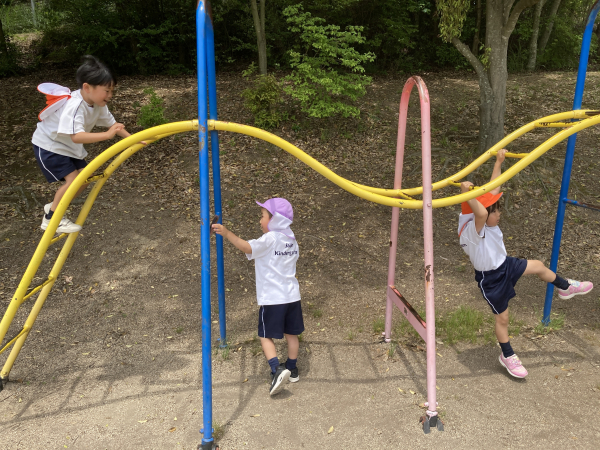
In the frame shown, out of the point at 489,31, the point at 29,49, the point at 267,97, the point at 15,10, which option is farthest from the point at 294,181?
the point at 15,10

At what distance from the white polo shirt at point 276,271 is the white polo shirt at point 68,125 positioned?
1.31 metres

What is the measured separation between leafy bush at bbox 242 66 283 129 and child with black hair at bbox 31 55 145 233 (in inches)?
195

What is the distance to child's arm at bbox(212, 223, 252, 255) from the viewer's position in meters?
2.70

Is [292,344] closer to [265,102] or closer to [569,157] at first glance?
[569,157]

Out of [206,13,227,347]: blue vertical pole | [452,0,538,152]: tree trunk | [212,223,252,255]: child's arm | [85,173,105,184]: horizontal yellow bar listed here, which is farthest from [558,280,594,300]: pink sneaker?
[452,0,538,152]: tree trunk

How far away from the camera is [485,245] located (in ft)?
10.5

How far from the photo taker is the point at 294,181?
7.16 metres

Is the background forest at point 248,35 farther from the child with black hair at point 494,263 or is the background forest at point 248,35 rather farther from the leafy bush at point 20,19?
the child with black hair at point 494,263

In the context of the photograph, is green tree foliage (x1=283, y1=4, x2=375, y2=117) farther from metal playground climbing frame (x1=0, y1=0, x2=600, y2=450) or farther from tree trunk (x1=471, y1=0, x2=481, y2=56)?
tree trunk (x1=471, y1=0, x2=481, y2=56)

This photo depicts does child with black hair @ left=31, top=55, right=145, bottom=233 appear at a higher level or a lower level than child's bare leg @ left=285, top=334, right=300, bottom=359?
higher

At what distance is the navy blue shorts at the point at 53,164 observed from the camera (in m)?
3.04

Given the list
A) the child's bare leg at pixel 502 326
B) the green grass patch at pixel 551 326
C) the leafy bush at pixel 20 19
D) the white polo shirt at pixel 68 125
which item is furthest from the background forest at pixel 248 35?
the child's bare leg at pixel 502 326

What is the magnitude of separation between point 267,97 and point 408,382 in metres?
5.66

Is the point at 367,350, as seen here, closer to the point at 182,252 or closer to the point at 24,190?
the point at 182,252
